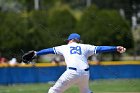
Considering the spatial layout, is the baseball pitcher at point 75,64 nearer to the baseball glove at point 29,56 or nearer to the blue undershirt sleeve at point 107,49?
the blue undershirt sleeve at point 107,49

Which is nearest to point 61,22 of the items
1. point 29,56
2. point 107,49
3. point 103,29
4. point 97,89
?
point 103,29

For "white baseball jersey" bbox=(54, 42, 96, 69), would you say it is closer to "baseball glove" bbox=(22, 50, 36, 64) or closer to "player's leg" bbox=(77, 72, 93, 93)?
"player's leg" bbox=(77, 72, 93, 93)

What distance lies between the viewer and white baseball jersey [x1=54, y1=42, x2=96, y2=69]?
1102 centimetres

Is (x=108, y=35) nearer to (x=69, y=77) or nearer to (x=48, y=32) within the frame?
(x=48, y=32)

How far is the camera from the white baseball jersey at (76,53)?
434 inches

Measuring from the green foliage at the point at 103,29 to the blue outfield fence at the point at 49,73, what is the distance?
14.5 meters

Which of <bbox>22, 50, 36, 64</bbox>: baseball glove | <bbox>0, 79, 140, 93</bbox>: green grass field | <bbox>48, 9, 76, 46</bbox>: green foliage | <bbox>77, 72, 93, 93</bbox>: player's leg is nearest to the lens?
<bbox>77, 72, 93, 93</bbox>: player's leg

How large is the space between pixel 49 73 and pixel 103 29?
1919cm

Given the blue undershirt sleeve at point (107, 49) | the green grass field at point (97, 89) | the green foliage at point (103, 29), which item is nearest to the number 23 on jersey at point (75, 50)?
the blue undershirt sleeve at point (107, 49)

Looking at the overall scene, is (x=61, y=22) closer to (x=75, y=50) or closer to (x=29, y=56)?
(x=29, y=56)

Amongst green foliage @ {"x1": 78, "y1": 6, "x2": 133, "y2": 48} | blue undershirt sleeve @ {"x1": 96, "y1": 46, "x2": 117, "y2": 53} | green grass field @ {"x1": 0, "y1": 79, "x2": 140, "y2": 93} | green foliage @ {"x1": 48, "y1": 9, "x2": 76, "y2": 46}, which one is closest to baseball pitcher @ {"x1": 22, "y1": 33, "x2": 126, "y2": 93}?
blue undershirt sleeve @ {"x1": 96, "y1": 46, "x2": 117, "y2": 53}

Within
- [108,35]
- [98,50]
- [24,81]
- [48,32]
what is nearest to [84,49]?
[98,50]

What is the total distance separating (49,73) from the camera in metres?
26.7

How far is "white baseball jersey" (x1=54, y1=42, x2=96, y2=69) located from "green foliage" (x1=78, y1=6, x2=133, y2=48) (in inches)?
1236
